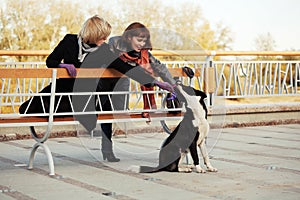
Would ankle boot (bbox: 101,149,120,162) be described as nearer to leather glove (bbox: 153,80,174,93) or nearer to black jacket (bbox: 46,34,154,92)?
black jacket (bbox: 46,34,154,92)

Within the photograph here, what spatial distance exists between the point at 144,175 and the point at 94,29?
1.14 m

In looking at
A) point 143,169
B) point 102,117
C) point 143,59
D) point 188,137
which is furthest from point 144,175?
point 143,59

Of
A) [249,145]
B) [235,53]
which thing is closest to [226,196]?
[249,145]

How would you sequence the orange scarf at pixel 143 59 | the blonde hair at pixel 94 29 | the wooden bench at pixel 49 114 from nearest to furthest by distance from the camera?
1. the wooden bench at pixel 49 114
2. the orange scarf at pixel 143 59
3. the blonde hair at pixel 94 29

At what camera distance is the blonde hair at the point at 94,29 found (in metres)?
5.16

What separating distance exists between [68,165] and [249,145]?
6.71 feet

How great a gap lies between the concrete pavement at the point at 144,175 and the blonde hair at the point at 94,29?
97 centimetres

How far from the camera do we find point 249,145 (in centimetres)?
676

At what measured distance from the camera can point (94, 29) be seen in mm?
5176

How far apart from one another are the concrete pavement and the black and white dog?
99 mm

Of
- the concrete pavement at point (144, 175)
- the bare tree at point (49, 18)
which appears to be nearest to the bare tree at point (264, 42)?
the bare tree at point (49, 18)

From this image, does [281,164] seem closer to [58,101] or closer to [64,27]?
[58,101]

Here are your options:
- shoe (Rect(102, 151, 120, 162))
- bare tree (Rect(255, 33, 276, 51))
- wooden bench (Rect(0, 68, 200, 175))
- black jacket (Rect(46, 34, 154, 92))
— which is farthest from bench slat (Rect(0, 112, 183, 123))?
bare tree (Rect(255, 33, 276, 51))

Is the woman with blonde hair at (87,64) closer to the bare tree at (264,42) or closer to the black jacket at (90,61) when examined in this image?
the black jacket at (90,61)
